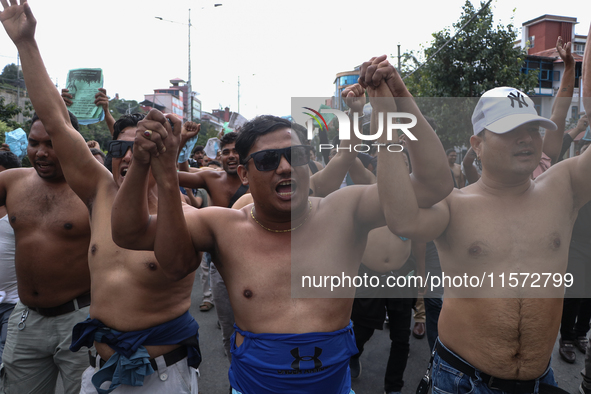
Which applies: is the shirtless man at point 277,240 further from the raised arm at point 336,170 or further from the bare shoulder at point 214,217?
the raised arm at point 336,170

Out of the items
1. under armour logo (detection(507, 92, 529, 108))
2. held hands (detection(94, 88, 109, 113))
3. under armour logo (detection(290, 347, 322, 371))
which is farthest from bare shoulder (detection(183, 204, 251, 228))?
held hands (detection(94, 88, 109, 113))

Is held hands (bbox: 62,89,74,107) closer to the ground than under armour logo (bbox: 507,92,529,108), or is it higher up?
higher up

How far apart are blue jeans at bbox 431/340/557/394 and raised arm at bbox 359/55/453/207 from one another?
2.99ft

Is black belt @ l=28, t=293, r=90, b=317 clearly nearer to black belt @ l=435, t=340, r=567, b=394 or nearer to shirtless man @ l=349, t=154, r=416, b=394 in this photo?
shirtless man @ l=349, t=154, r=416, b=394

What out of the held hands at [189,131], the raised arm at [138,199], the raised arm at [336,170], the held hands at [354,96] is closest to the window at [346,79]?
the held hands at [189,131]

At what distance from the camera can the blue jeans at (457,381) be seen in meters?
1.98

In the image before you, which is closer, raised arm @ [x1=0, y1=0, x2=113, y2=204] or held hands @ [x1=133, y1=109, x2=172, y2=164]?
held hands @ [x1=133, y1=109, x2=172, y2=164]

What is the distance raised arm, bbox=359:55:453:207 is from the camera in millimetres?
1583

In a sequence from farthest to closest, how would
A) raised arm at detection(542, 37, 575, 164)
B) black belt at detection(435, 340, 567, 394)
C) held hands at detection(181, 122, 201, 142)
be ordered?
1. held hands at detection(181, 122, 201, 142)
2. raised arm at detection(542, 37, 575, 164)
3. black belt at detection(435, 340, 567, 394)

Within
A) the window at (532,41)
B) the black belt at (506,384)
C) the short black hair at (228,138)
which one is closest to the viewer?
the black belt at (506,384)

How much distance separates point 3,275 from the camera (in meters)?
3.24

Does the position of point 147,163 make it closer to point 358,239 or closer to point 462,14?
point 358,239

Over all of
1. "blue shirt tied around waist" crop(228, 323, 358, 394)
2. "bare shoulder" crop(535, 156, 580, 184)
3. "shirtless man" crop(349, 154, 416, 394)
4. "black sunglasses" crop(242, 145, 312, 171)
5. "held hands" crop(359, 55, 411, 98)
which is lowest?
"shirtless man" crop(349, 154, 416, 394)

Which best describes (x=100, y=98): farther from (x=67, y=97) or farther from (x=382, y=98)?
(x=382, y=98)
